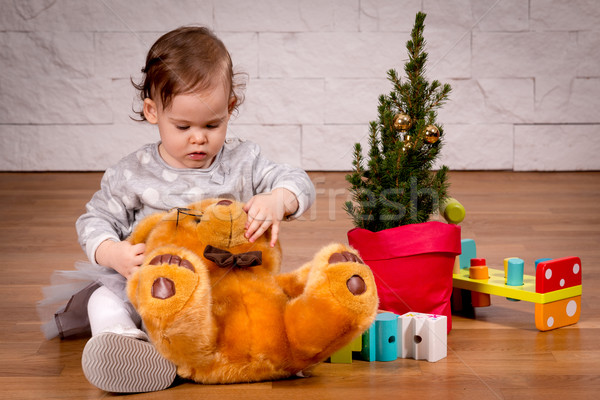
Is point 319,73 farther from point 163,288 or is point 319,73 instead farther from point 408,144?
point 163,288

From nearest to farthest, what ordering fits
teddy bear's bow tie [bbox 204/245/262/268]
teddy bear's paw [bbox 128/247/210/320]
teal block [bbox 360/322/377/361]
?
teddy bear's paw [bbox 128/247/210/320] → teddy bear's bow tie [bbox 204/245/262/268] → teal block [bbox 360/322/377/361]

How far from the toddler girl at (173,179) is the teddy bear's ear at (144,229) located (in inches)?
0.7

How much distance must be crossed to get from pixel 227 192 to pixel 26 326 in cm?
47

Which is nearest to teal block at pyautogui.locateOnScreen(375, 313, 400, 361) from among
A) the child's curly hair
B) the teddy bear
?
→ the teddy bear

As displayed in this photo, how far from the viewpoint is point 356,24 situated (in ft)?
10.7

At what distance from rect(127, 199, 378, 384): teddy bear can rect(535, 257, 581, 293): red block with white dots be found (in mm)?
434

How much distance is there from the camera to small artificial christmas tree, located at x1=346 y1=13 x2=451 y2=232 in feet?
4.46

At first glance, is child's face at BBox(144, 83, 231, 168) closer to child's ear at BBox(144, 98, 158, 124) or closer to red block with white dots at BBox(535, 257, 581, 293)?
child's ear at BBox(144, 98, 158, 124)

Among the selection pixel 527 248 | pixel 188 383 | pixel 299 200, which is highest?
pixel 299 200

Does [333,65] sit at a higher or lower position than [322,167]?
higher

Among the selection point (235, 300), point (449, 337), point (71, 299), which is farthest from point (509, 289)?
point (71, 299)

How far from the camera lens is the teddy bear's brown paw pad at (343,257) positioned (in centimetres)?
111

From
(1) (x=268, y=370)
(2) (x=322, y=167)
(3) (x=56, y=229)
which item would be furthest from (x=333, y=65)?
(1) (x=268, y=370)

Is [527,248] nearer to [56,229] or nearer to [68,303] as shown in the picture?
[68,303]
